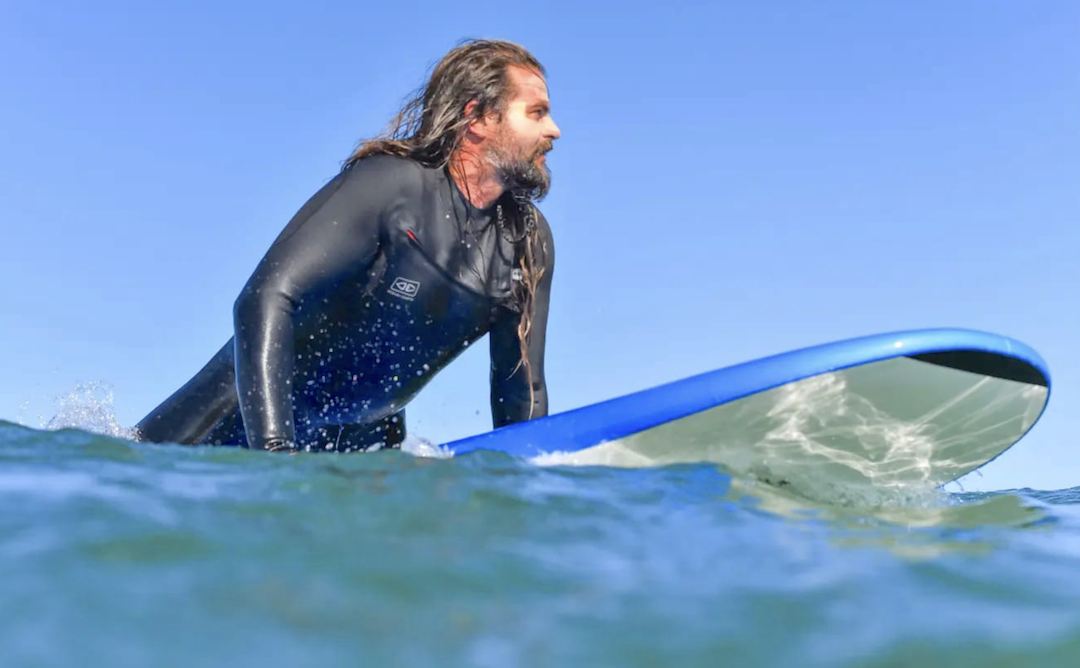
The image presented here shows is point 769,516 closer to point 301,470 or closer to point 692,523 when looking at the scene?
point 692,523

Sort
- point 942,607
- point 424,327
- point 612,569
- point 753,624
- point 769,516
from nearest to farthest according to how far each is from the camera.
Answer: point 753,624 < point 942,607 < point 612,569 < point 769,516 < point 424,327

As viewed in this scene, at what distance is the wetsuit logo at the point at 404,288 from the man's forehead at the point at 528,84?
2.79 ft

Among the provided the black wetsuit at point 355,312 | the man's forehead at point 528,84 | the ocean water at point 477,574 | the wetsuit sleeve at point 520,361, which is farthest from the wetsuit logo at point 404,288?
the ocean water at point 477,574

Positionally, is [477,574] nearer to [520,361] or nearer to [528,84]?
[520,361]

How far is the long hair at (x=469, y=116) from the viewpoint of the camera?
3.58 meters

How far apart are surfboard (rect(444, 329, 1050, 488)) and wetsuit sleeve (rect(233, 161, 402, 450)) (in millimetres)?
575

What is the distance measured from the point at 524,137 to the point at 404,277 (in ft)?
2.34

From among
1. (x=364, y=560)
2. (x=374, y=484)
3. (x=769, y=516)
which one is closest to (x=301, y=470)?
(x=374, y=484)

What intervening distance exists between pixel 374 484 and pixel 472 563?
0.59 m

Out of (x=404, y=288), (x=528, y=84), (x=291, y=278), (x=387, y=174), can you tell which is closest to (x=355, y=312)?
(x=404, y=288)

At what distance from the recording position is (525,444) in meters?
3.07

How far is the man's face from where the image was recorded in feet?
11.8

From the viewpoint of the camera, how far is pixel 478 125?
363cm

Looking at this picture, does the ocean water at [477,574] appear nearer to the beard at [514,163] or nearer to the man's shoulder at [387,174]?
the man's shoulder at [387,174]
